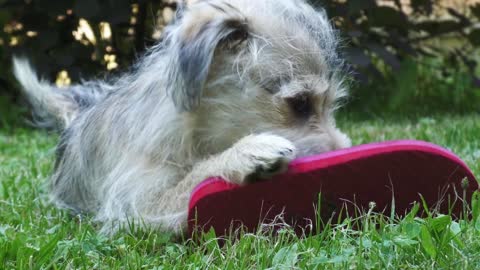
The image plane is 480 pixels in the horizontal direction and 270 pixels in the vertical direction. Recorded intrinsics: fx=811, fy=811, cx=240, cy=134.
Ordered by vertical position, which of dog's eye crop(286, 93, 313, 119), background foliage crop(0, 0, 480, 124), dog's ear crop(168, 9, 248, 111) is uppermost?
dog's ear crop(168, 9, 248, 111)

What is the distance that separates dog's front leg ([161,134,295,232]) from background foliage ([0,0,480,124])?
3679 mm

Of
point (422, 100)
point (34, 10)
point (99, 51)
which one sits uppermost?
point (34, 10)

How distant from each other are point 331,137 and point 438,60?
5.07 meters

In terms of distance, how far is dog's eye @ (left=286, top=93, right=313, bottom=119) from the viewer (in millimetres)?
3064

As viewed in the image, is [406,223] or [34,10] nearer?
[406,223]

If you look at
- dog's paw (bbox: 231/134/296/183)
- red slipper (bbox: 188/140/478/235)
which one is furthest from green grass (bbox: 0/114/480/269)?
dog's paw (bbox: 231/134/296/183)

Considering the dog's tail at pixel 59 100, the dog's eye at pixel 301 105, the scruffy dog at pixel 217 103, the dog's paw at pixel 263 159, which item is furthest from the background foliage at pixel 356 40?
the dog's paw at pixel 263 159

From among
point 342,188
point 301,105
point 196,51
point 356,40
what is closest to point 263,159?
point 342,188

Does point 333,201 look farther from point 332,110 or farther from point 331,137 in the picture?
point 332,110

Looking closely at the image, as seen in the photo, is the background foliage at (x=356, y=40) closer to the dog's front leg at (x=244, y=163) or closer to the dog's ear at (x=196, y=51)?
the dog's ear at (x=196, y=51)

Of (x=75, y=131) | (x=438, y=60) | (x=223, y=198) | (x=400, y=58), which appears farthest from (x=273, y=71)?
(x=438, y=60)

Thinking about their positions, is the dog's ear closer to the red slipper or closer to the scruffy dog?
the scruffy dog

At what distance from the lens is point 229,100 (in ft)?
10.3

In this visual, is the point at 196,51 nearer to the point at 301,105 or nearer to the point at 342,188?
the point at 301,105
